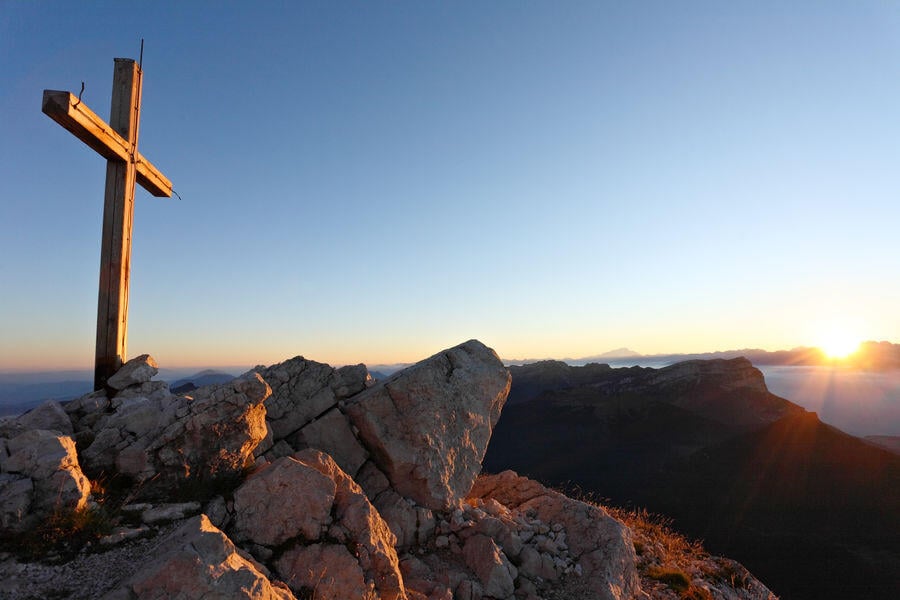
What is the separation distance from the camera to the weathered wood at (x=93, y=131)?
6.45 metres

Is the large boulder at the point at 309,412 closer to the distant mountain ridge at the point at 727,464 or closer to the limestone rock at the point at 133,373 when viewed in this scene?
the limestone rock at the point at 133,373

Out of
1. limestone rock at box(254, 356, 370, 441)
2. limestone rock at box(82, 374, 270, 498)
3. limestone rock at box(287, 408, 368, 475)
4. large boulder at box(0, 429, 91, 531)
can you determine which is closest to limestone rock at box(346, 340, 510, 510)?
limestone rock at box(287, 408, 368, 475)

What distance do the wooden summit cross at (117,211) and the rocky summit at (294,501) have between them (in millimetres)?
584

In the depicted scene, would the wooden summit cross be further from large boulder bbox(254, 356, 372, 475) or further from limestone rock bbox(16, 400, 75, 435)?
large boulder bbox(254, 356, 372, 475)

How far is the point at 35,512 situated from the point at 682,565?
38.3 ft

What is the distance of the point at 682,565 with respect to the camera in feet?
34.9

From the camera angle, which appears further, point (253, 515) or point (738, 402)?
point (738, 402)

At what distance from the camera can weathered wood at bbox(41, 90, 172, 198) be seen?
254 inches

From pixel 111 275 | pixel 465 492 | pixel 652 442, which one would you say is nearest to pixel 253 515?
pixel 465 492

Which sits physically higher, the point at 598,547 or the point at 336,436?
the point at 336,436

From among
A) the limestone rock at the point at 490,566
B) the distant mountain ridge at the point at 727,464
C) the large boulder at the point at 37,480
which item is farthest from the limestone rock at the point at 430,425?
A: the distant mountain ridge at the point at 727,464

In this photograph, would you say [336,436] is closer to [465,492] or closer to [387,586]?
[465,492]

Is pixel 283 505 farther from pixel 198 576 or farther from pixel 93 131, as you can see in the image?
pixel 93 131

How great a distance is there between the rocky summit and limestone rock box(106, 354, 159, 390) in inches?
1.1
